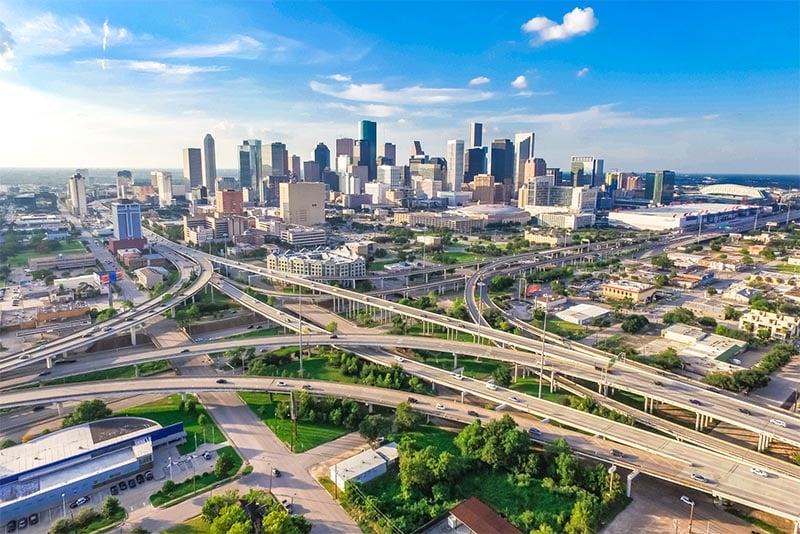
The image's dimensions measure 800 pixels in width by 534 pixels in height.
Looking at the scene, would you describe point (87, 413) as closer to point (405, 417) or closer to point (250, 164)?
point (405, 417)

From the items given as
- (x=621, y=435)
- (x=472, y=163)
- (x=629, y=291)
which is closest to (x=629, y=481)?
(x=621, y=435)

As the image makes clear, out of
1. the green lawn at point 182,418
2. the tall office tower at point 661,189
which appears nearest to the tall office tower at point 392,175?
the tall office tower at point 661,189

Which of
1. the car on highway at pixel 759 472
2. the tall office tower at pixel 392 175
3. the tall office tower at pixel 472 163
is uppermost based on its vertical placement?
the tall office tower at pixel 472 163

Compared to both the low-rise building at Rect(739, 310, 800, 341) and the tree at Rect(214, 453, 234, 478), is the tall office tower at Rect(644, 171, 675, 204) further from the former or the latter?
the tree at Rect(214, 453, 234, 478)

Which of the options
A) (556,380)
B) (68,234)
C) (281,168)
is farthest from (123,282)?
(281,168)

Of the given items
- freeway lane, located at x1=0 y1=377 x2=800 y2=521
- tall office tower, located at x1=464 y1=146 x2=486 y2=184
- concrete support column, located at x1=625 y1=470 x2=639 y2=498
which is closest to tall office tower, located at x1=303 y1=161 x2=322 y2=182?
tall office tower, located at x1=464 y1=146 x2=486 y2=184

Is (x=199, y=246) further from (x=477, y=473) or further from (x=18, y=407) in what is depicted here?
(x=477, y=473)

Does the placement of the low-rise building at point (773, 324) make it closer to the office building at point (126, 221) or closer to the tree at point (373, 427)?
the tree at point (373, 427)

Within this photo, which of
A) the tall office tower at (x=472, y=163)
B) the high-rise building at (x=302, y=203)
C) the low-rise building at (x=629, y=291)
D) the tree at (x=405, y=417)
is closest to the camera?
the tree at (x=405, y=417)
